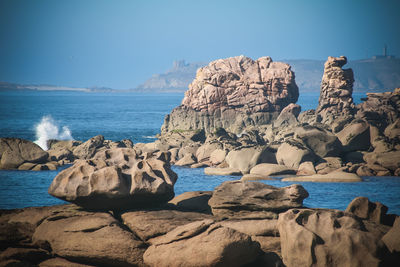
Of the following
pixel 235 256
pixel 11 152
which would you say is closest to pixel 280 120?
pixel 11 152

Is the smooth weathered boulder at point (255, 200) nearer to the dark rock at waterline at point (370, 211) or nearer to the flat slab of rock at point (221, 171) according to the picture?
the dark rock at waterline at point (370, 211)

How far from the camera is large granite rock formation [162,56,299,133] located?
89.5 m

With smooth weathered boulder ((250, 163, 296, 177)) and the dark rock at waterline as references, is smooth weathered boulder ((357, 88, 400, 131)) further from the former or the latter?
the dark rock at waterline

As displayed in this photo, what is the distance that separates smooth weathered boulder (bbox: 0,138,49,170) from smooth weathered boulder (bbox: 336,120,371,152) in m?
34.2

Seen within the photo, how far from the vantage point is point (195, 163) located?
2274 inches

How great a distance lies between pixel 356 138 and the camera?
55562mm

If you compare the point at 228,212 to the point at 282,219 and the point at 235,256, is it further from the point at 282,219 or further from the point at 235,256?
the point at 235,256

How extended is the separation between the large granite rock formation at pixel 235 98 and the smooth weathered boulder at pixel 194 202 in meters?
64.9

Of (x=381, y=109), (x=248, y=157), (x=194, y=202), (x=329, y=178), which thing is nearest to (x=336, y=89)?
(x=381, y=109)

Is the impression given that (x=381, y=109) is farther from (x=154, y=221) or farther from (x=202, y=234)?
(x=202, y=234)

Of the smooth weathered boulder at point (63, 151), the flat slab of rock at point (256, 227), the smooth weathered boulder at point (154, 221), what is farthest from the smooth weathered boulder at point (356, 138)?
the smooth weathered boulder at point (154, 221)

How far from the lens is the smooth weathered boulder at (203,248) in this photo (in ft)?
48.8

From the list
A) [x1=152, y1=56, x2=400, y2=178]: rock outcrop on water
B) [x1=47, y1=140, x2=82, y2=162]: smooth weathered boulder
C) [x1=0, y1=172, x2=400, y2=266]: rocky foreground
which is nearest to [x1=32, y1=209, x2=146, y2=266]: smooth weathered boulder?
[x1=0, y1=172, x2=400, y2=266]: rocky foreground

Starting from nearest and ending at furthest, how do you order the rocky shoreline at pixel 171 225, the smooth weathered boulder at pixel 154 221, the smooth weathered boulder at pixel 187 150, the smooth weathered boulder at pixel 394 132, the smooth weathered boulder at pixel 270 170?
the rocky shoreline at pixel 171 225, the smooth weathered boulder at pixel 154 221, the smooth weathered boulder at pixel 270 170, the smooth weathered boulder at pixel 394 132, the smooth weathered boulder at pixel 187 150
